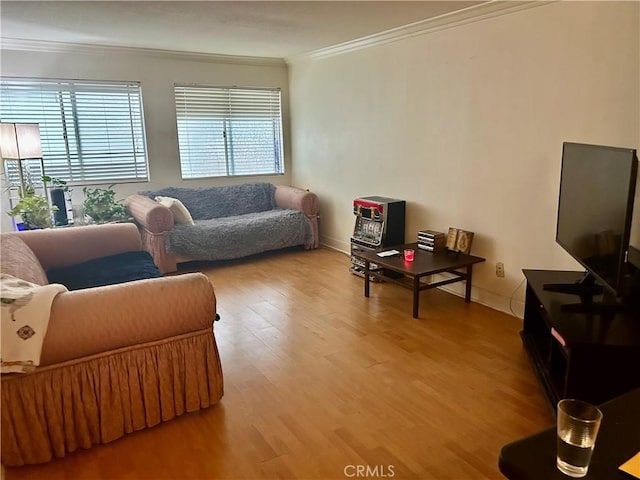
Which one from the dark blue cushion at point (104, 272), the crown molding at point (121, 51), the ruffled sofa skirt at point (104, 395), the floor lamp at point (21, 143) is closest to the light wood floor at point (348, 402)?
the ruffled sofa skirt at point (104, 395)

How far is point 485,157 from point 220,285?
8.35 feet

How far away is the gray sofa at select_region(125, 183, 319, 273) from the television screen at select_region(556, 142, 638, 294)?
305 cm

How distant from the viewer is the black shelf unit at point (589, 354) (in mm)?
1933

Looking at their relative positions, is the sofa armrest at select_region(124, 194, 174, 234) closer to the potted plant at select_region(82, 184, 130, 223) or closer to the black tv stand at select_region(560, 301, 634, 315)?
the potted plant at select_region(82, 184, 130, 223)

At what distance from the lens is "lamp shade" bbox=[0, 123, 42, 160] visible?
3.78 meters

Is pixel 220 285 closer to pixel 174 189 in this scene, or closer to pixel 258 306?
pixel 258 306

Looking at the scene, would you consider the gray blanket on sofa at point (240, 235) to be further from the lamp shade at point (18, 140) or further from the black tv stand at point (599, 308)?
the black tv stand at point (599, 308)

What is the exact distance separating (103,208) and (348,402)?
10.8 ft

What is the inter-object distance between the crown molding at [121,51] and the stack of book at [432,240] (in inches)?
124

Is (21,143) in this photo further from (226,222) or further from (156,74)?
(226,222)

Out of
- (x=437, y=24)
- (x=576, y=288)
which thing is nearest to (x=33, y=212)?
(x=437, y=24)

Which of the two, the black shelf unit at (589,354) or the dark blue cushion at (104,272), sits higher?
the dark blue cushion at (104,272)

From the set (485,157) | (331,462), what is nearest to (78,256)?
(331,462)

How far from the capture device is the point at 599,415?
0.98m
